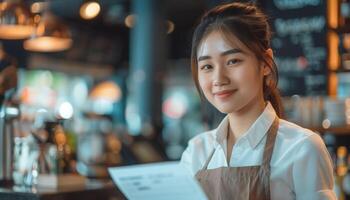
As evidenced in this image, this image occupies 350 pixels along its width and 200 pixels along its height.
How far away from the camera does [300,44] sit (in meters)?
4.37

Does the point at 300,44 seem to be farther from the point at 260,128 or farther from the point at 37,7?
the point at 260,128

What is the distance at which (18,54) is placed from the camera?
33.2ft

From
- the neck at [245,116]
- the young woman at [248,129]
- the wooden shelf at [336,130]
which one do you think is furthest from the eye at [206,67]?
the wooden shelf at [336,130]

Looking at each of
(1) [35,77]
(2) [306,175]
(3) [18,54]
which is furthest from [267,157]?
(1) [35,77]

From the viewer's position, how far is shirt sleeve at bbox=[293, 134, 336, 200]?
156cm

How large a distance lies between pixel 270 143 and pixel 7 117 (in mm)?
1569

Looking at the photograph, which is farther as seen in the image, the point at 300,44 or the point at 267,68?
the point at 300,44

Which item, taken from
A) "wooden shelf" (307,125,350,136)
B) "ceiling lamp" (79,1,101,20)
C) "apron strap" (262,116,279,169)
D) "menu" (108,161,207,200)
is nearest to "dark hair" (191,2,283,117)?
"apron strap" (262,116,279,169)

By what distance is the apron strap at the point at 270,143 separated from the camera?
1639mm

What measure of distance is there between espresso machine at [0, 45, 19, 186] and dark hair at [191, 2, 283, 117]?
132 centimetres

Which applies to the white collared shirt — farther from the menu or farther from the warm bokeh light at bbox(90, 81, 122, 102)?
the warm bokeh light at bbox(90, 81, 122, 102)

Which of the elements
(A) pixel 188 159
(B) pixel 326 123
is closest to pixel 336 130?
(B) pixel 326 123

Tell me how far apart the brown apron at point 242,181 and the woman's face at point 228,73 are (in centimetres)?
14

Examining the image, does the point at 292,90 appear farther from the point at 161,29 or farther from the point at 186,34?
the point at 186,34
